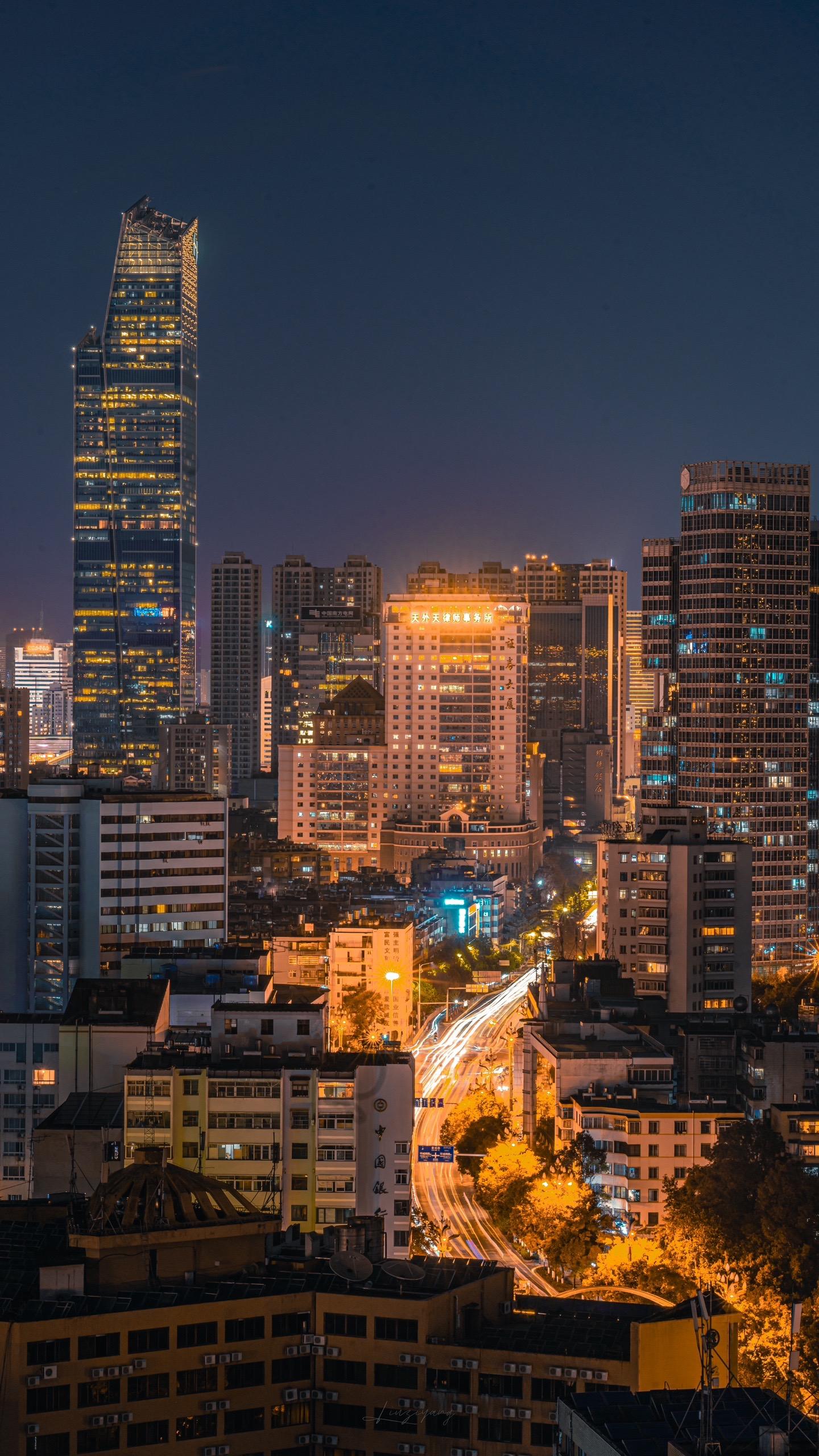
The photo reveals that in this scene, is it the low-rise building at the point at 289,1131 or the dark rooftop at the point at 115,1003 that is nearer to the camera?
the low-rise building at the point at 289,1131

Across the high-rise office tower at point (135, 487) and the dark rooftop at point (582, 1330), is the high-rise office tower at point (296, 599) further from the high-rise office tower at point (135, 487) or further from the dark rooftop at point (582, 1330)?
the dark rooftop at point (582, 1330)

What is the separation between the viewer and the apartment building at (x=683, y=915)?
5822cm

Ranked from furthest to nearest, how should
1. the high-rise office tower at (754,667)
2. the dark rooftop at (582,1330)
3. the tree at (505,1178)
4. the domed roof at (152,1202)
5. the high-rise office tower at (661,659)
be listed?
1. the high-rise office tower at (661,659)
2. the high-rise office tower at (754,667)
3. the tree at (505,1178)
4. the domed roof at (152,1202)
5. the dark rooftop at (582,1330)

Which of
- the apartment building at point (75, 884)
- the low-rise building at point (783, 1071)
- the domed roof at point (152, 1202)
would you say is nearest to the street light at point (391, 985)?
the apartment building at point (75, 884)

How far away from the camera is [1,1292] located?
19719mm

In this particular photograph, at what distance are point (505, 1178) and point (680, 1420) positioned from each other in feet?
70.9

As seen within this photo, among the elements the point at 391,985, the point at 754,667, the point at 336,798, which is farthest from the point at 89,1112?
the point at 336,798

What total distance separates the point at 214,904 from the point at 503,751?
60890 millimetres

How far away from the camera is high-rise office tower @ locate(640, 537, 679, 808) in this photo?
73250 millimetres

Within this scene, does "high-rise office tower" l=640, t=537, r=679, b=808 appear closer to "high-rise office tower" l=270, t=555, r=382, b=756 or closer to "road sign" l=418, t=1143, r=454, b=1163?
"road sign" l=418, t=1143, r=454, b=1163

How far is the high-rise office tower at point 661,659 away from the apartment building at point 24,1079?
38723 mm

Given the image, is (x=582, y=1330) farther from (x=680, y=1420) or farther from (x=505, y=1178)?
(x=505, y=1178)

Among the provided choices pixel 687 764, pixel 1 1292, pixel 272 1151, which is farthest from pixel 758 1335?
pixel 687 764

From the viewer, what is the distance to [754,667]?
7162cm
